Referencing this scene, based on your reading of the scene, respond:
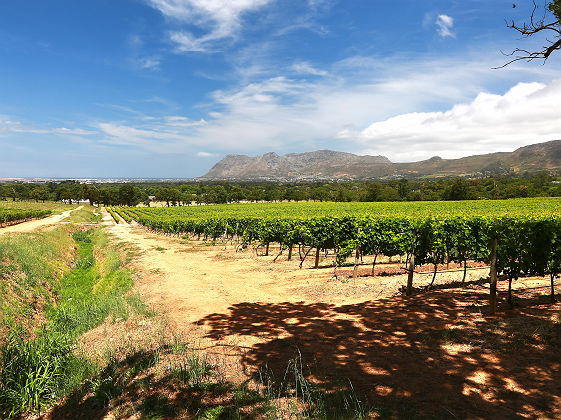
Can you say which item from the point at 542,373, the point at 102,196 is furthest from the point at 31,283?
the point at 102,196

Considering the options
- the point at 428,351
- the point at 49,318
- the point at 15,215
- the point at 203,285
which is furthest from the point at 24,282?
the point at 15,215

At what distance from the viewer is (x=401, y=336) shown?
686 cm

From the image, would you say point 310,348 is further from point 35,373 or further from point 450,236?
point 450,236

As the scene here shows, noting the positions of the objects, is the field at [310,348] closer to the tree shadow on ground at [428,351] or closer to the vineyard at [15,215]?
the tree shadow on ground at [428,351]

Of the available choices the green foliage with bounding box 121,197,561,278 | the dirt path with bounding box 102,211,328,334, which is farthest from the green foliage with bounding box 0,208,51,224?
the green foliage with bounding box 121,197,561,278

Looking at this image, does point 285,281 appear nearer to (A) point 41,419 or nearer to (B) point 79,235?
(A) point 41,419

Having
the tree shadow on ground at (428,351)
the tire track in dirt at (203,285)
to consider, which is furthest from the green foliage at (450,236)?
the tire track in dirt at (203,285)

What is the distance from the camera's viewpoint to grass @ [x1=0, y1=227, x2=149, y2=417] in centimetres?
627

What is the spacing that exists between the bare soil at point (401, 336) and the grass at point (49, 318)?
2098 millimetres

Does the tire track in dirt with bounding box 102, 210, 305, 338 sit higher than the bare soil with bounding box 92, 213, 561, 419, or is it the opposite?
the bare soil with bounding box 92, 213, 561, 419

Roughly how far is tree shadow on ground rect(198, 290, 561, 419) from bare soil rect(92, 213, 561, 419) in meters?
0.02

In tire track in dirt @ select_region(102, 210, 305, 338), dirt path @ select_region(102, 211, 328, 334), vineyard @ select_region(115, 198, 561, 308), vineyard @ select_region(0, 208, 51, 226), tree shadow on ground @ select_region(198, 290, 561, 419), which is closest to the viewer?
tree shadow on ground @ select_region(198, 290, 561, 419)

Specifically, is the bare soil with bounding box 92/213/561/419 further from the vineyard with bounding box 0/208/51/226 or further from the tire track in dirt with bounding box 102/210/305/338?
the vineyard with bounding box 0/208/51/226

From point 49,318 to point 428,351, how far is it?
14681mm
